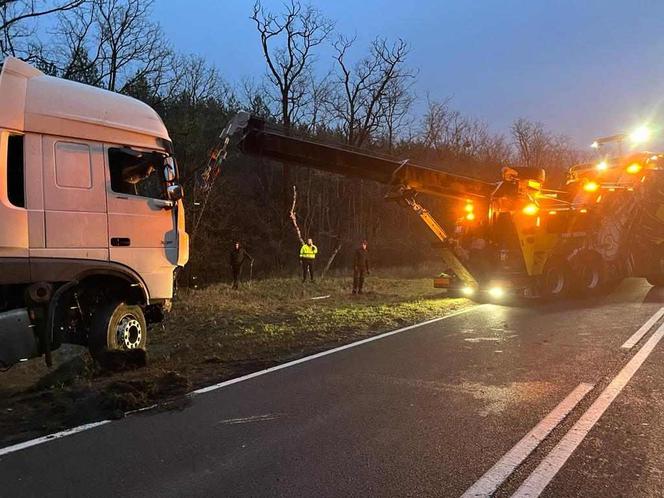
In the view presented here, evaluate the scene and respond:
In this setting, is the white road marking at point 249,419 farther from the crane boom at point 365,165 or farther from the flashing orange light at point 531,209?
the flashing orange light at point 531,209

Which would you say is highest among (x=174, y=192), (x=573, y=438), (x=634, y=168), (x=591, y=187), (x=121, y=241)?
(x=634, y=168)

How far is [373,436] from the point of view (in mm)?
4711

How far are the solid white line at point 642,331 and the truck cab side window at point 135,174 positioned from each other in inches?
275

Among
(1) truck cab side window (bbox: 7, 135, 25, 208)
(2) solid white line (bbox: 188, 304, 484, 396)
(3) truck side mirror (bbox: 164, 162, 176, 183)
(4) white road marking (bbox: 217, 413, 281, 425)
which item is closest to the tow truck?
(2) solid white line (bbox: 188, 304, 484, 396)

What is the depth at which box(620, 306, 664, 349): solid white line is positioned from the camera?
8164 mm

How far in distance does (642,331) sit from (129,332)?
797 cm

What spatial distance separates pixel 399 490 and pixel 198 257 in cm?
2577

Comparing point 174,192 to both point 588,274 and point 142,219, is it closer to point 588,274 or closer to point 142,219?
point 142,219

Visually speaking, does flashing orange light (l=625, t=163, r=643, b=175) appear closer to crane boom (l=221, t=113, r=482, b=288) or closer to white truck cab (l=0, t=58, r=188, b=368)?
crane boom (l=221, t=113, r=482, b=288)

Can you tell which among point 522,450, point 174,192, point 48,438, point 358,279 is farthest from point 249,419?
point 358,279

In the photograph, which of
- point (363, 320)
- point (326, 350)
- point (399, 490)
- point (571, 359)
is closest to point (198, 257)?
point (363, 320)

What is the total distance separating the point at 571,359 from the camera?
7.37m

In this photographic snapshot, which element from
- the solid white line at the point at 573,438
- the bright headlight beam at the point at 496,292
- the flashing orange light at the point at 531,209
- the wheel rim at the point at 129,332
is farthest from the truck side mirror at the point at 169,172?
the flashing orange light at the point at 531,209

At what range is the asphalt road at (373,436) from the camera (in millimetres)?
3846
